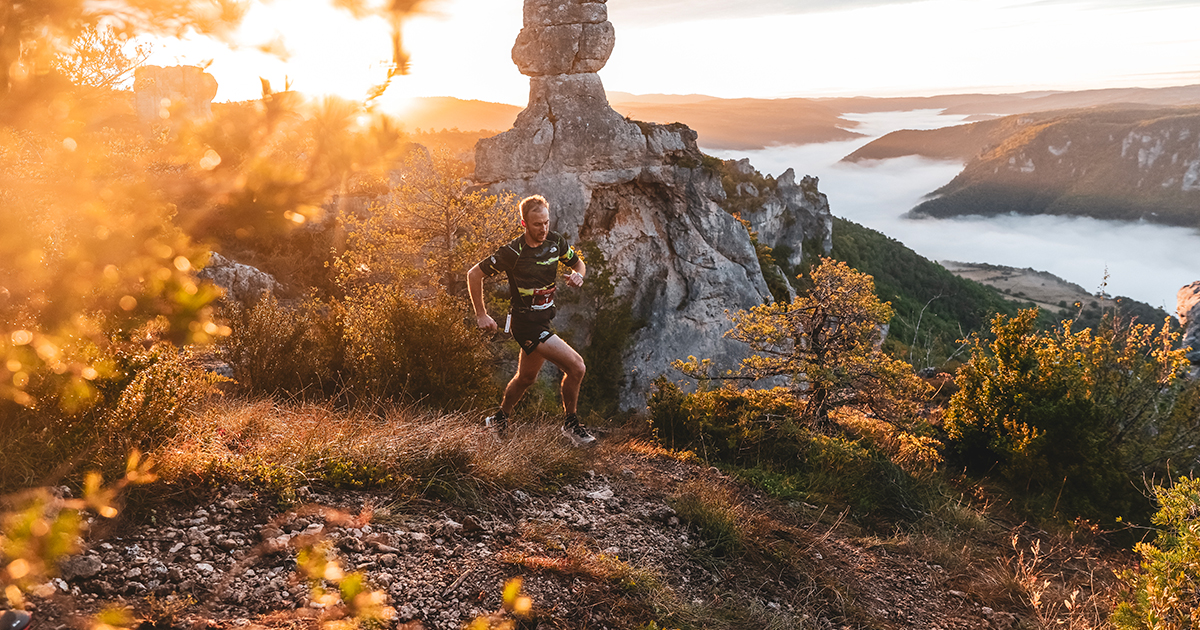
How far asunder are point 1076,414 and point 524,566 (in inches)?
294

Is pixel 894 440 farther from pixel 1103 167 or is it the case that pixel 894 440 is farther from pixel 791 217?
pixel 1103 167

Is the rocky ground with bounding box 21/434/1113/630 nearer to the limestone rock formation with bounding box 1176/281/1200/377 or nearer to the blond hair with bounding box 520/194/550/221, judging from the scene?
the blond hair with bounding box 520/194/550/221

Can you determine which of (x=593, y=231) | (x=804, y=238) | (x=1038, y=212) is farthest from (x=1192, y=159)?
(x=593, y=231)

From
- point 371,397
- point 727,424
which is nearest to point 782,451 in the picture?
point 727,424

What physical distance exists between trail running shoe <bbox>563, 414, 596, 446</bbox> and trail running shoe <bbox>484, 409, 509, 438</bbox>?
533 millimetres

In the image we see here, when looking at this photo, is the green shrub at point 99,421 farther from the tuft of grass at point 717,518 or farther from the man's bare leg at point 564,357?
the tuft of grass at point 717,518

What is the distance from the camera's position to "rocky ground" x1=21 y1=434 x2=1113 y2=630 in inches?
98.0

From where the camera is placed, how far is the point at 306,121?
2.33 meters

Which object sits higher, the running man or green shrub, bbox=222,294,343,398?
the running man

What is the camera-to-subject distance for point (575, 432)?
563 cm

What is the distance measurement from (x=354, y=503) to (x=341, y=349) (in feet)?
11.9

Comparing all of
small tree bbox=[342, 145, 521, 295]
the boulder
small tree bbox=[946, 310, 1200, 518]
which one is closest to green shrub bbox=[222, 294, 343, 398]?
small tree bbox=[342, 145, 521, 295]

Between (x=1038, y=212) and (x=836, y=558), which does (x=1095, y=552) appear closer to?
(x=836, y=558)

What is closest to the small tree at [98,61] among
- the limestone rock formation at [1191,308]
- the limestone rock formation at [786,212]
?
the limestone rock formation at [786,212]
